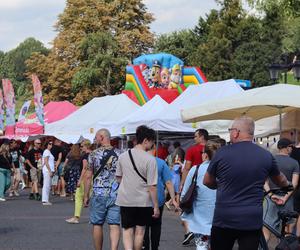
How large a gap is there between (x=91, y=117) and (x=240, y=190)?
22951 mm

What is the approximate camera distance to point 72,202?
70.0 ft

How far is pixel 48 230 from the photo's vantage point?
44.2 feet

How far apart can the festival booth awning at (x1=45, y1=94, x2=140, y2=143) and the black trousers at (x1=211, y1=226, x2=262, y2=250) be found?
20.9m

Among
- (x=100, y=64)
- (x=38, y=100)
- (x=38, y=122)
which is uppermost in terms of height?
(x=100, y=64)

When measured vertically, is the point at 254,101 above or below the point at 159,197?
above

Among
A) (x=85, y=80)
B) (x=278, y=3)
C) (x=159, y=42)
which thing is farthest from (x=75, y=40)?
(x=278, y=3)

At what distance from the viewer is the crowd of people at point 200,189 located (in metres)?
5.99

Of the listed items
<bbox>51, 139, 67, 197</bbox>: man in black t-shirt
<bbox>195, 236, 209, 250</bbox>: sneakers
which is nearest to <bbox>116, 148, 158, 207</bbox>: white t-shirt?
<bbox>195, 236, 209, 250</bbox>: sneakers

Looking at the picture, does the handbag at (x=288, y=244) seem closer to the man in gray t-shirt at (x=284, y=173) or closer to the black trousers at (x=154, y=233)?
the black trousers at (x=154, y=233)

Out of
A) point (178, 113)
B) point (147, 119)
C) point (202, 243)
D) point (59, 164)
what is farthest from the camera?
point (59, 164)

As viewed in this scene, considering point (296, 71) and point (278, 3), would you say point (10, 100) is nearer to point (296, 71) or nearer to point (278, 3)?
point (278, 3)

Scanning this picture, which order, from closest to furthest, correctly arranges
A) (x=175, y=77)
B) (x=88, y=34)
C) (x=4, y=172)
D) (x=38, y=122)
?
1. (x=4, y=172)
2. (x=175, y=77)
3. (x=38, y=122)
4. (x=88, y=34)

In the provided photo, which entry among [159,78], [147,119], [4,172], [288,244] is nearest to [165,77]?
[159,78]

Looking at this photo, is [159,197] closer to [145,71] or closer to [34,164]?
[34,164]
